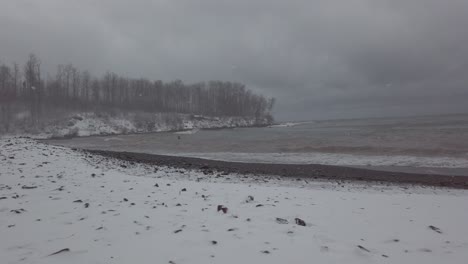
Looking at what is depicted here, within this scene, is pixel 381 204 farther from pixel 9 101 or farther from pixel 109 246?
pixel 9 101

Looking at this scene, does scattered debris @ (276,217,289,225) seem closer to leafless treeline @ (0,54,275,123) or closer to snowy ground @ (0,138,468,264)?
snowy ground @ (0,138,468,264)

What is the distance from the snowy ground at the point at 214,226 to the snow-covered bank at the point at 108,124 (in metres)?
68.8

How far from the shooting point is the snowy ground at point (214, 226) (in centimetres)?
415

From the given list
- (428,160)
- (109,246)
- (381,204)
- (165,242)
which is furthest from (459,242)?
(428,160)

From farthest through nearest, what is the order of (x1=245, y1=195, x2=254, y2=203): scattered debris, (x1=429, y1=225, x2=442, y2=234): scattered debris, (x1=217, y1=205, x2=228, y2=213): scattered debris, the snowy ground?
(x1=245, y1=195, x2=254, y2=203): scattered debris
(x1=217, y1=205, x2=228, y2=213): scattered debris
(x1=429, y1=225, x2=442, y2=234): scattered debris
the snowy ground

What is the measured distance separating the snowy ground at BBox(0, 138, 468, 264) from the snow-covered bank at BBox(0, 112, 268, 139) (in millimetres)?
68830

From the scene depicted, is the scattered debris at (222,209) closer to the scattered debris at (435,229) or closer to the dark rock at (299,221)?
the dark rock at (299,221)

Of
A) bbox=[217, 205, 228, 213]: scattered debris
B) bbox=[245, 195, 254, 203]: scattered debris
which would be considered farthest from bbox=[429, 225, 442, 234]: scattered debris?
bbox=[217, 205, 228, 213]: scattered debris

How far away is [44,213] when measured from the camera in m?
5.84

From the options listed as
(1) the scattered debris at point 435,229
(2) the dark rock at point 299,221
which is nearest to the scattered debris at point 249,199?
(2) the dark rock at point 299,221

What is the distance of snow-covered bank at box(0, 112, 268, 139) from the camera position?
6769 cm

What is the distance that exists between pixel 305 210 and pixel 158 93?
414 ft

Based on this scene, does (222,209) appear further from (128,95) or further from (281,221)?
(128,95)

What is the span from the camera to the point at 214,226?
529cm
